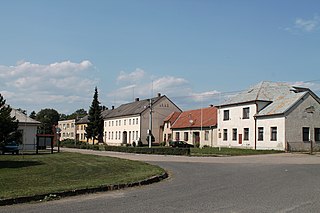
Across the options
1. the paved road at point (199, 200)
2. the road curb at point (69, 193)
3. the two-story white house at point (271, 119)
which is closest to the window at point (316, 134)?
the two-story white house at point (271, 119)

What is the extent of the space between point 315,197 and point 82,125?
106m

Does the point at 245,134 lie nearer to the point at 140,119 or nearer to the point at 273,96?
the point at 273,96

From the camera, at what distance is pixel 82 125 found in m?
114

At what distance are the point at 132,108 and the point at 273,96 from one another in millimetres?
42501

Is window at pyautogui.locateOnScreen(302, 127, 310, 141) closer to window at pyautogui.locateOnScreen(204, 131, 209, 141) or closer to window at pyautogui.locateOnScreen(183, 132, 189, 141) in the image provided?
window at pyautogui.locateOnScreen(204, 131, 209, 141)

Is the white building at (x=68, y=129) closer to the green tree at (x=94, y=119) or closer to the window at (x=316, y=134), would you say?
the green tree at (x=94, y=119)

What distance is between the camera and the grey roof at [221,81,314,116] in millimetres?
45938

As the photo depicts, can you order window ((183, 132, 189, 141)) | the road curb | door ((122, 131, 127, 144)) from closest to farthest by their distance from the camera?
the road curb, window ((183, 132, 189, 141)), door ((122, 131, 127, 144))

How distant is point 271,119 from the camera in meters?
46.3

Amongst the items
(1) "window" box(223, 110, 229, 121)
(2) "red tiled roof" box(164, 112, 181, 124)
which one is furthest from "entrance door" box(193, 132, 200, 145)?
(2) "red tiled roof" box(164, 112, 181, 124)

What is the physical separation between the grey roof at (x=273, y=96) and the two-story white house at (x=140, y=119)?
24292 mm

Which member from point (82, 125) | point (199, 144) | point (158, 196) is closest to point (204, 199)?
point (158, 196)

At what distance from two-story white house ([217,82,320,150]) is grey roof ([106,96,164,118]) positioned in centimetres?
2805

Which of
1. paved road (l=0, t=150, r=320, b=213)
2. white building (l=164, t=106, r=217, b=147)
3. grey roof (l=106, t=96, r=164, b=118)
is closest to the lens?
paved road (l=0, t=150, r=320, b=213)
